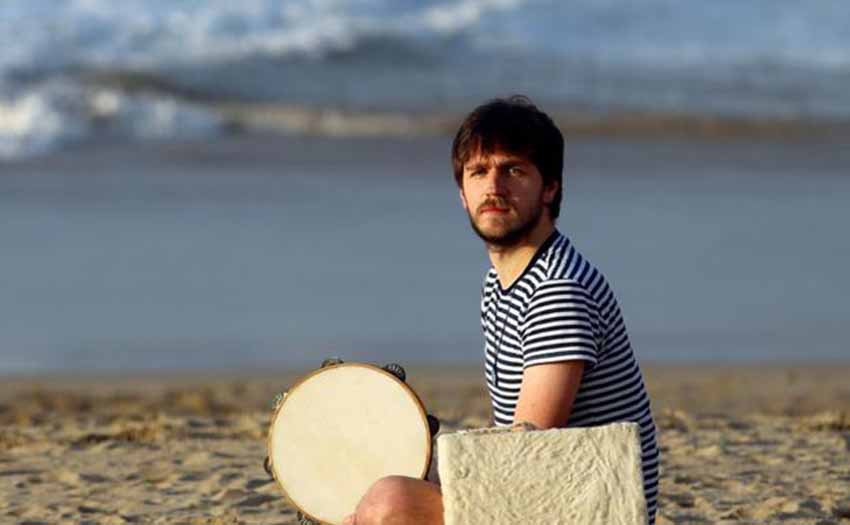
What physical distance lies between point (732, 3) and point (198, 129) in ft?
36.6

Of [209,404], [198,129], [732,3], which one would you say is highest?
[732,3]

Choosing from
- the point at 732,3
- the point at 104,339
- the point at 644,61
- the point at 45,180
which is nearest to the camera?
the point at 104,339

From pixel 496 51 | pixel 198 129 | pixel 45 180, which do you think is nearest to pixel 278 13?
pixel 496 51

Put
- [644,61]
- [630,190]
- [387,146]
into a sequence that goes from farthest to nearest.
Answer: [644,61] → [387,146] → [630,190]

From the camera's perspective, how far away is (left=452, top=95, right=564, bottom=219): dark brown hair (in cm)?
381

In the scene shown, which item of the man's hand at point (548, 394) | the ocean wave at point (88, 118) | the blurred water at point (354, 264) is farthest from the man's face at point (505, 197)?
the ocean wave at point (88, 118)

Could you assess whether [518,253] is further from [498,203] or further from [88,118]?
[88,118]

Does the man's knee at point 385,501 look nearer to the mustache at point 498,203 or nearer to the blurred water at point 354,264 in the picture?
the mustache at point 498,203

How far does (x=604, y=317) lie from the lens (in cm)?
379

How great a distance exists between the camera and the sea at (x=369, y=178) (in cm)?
950

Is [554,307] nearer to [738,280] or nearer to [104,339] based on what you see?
[104,339]

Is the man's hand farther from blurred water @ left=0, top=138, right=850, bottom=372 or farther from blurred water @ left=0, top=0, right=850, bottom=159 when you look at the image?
blurred water @ left=0, top=0, right=850, bottom=159

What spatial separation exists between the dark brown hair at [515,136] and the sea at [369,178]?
4.94m

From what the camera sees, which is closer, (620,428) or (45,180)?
(620,428)
